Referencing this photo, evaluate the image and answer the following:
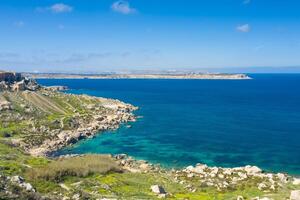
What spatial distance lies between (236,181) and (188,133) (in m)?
57.2

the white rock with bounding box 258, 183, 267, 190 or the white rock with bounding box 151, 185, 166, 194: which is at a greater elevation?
the white rock with bounding box 151, 185, 166, 194

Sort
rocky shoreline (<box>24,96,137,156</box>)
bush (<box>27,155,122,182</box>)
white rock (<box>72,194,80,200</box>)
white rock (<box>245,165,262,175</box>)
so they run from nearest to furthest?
white rock (<box>72,194,80,200</box>)
bush (<box>27,155,122,182</box>)
white rock (<box>245,165,262,175</box>)
rocky shoreline (<box>24,96,137,156</box>)

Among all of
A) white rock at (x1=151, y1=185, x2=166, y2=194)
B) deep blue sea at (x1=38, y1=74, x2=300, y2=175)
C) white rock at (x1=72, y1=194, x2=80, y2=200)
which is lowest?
deep blue sea at (x1=38, y1=74, x2=300, y2=175)

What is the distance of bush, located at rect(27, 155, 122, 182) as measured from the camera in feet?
202

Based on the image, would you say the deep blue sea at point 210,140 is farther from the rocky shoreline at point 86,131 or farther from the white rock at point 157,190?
the white rock at point 157,190

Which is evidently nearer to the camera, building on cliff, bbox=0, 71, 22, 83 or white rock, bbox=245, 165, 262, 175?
white rock, bbox=245, 165, 262, 175

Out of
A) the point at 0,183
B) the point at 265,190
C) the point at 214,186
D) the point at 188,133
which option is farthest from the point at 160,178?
the point at 188,133

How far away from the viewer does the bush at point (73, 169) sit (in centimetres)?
6152

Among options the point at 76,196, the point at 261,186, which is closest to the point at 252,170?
the point at 261,186

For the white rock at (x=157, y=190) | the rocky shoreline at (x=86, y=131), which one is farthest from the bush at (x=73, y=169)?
the rocky shoreline at (x=86, y=131)

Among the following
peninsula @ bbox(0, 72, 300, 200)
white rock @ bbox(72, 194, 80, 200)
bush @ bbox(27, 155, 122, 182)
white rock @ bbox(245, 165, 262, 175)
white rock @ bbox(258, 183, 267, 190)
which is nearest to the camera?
white rock @ bbox(72, 194, 80, 200)

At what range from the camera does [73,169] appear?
67.0 m

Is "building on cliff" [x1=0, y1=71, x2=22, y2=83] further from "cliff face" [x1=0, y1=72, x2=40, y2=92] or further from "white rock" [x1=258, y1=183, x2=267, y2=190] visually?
"white rock" [x1=258, y1=183, x2=267, y2=190]

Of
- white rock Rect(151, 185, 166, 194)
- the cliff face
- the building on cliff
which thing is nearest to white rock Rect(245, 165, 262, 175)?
white rock Rect(151, 185, 166, 194)
